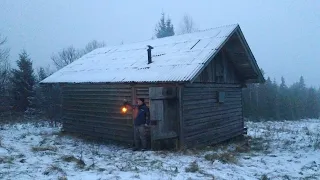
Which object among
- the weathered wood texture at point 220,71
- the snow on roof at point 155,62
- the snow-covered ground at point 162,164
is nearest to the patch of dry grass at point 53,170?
the snow-covered ground at point 162,164

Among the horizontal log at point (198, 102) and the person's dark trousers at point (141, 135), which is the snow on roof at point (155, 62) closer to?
the horizontal log at point (198, 102)

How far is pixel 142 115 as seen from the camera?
11.1m

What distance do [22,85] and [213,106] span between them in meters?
23.7

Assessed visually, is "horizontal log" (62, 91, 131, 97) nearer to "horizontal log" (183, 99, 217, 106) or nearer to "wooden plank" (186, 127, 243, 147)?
"horizontal log" (183, 99, 217, 106)

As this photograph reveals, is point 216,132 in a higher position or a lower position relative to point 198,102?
lower

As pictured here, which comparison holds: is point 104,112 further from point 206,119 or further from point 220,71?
point 220,71

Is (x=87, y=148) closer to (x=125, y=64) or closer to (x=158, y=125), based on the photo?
(x=158, y=125)

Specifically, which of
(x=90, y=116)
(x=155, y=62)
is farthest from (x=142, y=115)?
(x=90, y=116)

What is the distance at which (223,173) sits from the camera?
7.86 meters

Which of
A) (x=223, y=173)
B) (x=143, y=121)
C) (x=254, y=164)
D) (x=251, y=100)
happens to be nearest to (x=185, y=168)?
(x=223, y=173)

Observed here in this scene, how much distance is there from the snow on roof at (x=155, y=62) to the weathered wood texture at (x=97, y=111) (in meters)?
0.54

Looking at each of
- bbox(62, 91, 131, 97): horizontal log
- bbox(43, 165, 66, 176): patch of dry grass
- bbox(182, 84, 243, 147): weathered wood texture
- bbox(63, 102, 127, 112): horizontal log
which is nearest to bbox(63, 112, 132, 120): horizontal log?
bbox(63, 102, 127, 112): horizontal log

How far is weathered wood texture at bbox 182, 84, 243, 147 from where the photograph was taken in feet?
37.7

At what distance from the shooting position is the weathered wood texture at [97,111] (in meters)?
12.6
